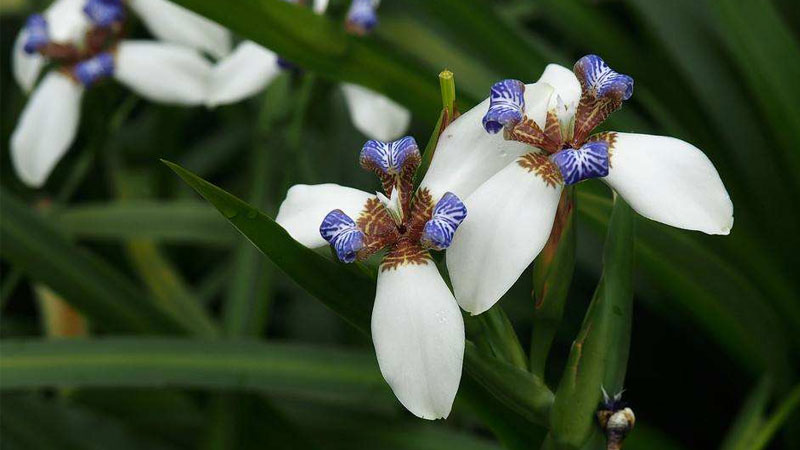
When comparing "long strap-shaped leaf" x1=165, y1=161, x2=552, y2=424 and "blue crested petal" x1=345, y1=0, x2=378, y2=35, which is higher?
"blue crested petal" x1=345, y1=0, x2=378, y2=35

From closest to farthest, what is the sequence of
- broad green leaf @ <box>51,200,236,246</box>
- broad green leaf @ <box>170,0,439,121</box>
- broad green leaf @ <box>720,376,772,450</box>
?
1. broad green leaf @ <box>170,0,439,121</box>
2. broad green leaf @ <box>720,376,772,450</box>
3. broad green leaf @ <box>51,200,236,246</box>

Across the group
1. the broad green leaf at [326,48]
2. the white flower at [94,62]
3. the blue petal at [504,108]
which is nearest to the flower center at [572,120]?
the blue petal at [504,108]

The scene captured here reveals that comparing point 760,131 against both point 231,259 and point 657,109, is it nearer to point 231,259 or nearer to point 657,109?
point 657,109

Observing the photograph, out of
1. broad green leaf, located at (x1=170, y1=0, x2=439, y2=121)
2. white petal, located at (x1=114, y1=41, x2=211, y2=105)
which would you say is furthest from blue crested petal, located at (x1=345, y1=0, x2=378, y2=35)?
white petal, located at (x1=114, y1=41, x2=211, y2=105)

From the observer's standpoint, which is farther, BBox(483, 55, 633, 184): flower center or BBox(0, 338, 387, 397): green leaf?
BBox(0, 338, 387, 397): green leaf

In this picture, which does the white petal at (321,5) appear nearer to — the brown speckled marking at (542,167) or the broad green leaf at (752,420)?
the brown speckled marking at (542,167)

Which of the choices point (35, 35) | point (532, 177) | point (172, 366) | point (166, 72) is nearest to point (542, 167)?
point (532, 177)

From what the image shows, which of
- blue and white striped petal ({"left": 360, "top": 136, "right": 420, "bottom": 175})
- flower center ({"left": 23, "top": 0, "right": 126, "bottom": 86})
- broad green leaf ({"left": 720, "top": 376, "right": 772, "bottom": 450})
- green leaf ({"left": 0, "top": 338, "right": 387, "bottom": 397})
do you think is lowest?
green leaf ({"left": 0, "top": 338, "right": 387, "bottom": 397})

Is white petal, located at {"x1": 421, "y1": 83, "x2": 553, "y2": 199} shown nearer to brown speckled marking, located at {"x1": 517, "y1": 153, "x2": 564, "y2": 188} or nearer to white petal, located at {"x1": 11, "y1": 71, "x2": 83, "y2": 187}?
brown speckled marking, located at {"x1": 517, "y1": 153, "x2": 564, "y2": 188}
